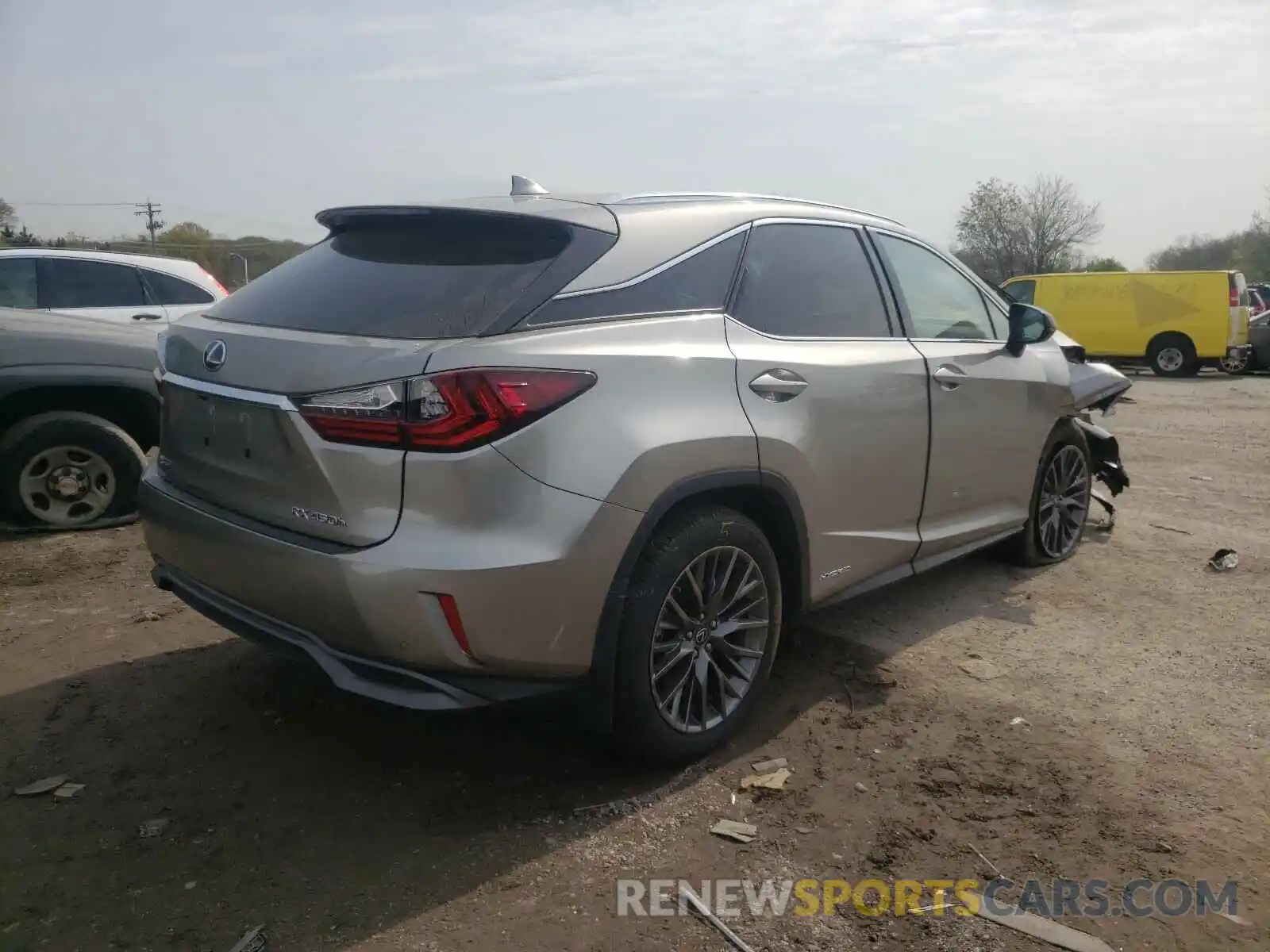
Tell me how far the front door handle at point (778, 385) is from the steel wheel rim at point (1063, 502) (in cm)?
236

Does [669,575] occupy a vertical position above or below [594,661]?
above

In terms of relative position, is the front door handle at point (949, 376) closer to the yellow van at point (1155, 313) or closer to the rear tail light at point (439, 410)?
the rear tail light at point (439, 410)

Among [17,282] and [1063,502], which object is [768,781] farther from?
[17,282]

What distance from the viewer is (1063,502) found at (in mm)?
5375

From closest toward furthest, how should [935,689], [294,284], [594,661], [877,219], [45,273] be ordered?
[594,661]
[294,284]
[935,689]
[877,219]
[45,273]

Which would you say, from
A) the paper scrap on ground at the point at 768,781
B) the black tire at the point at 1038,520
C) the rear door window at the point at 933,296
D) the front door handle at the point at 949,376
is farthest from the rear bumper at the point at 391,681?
the black tire at the point at 1038,520

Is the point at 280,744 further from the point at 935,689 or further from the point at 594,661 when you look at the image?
the point at 935,689

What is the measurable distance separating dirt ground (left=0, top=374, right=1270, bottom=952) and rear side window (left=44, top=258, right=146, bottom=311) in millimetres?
3152

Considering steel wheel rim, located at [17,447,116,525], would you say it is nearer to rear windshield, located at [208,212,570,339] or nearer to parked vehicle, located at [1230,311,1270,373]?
rear windshield, located at [208,212,570,339]

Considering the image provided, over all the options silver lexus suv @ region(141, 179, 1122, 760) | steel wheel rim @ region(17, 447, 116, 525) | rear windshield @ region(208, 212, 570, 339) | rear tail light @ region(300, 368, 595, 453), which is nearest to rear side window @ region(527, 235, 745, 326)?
silver lexus suv @ region(141, 179, 1122, 760)

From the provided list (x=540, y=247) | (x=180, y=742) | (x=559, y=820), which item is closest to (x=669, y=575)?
(x=559, y=820)

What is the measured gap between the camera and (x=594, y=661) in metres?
2.79

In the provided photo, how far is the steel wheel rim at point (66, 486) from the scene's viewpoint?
5.76 m

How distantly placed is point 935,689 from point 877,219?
1909 mm
